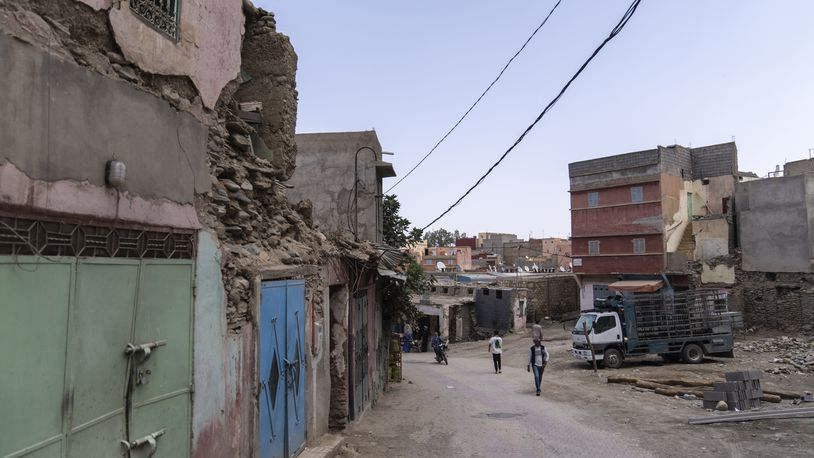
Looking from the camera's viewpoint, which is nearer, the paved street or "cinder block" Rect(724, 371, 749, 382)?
the paved street

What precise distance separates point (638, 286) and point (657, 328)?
12.6m

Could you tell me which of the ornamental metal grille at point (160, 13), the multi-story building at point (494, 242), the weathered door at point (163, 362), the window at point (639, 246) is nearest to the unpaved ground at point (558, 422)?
the weathered door at point (163, 362)

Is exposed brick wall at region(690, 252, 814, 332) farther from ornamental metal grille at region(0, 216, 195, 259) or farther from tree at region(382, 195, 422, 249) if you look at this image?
ornamental metal grille at region(0, 216, 195, 259)

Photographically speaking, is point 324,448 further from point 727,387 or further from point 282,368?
point 727,387

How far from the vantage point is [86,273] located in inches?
146

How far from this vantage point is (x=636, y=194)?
35062 mm

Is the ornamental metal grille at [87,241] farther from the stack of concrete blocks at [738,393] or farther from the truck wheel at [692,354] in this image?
the truck wheel at [692,354]

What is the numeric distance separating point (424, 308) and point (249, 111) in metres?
27.1

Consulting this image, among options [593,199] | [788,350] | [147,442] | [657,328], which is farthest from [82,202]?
[593,199]

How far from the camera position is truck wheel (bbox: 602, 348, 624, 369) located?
20594 millimetres

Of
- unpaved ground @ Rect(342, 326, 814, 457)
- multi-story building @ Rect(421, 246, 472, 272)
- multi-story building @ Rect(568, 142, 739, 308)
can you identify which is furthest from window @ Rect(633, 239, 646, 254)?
multi-story building @ Rect(421, 246, 472, 272)

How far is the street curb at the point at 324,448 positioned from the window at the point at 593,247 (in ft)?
105

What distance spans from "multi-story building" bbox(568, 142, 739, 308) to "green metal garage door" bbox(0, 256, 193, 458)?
3110 centimetres

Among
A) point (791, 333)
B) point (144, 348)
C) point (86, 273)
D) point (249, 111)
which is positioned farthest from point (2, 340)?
point (791, 333)
